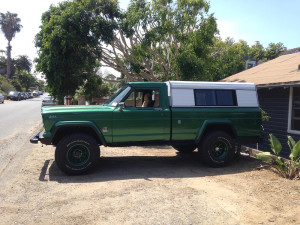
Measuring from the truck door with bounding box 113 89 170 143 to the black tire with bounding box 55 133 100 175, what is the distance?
0.58 metres

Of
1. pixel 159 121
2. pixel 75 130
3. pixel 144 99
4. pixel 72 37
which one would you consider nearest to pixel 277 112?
pixel 159 121

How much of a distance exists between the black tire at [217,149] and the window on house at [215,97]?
2.55ft

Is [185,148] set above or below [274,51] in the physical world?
below

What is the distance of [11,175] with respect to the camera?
19.4 feet

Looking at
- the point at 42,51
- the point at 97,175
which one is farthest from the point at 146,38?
the point at 97,175

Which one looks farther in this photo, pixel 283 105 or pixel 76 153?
pixel 283 105

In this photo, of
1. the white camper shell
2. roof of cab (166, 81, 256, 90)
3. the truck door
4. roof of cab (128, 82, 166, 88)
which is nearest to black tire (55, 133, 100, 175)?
the truck door

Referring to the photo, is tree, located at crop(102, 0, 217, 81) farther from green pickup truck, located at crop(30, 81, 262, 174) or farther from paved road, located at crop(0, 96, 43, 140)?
paved road, located at crop(0, 96, 43, 140)

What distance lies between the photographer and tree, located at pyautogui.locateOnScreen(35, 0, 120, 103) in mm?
9602

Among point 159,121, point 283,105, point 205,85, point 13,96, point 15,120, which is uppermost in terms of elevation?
point 205,85

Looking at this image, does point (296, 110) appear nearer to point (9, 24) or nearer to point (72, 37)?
point (72, 37)

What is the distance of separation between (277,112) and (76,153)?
6.09 metres

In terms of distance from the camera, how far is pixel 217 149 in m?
7.04

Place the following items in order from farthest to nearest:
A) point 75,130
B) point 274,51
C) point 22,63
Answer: point 22,63 → point 274,51 → point 75,130
